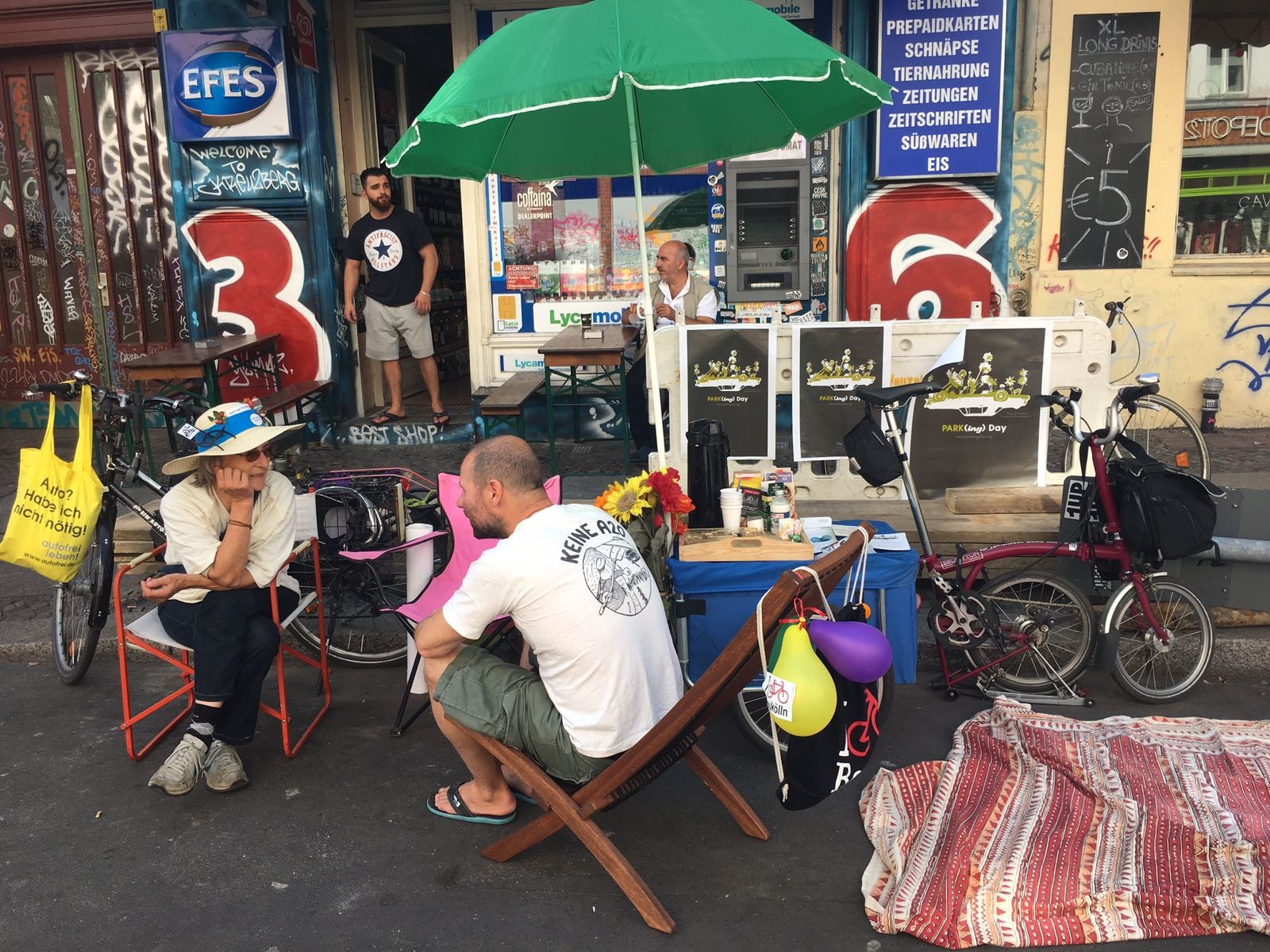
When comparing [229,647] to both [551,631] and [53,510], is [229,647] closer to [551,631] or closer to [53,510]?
[53,510]

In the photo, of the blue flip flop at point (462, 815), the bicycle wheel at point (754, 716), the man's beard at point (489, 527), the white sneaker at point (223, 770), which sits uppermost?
the man's beard at point (489, 527)

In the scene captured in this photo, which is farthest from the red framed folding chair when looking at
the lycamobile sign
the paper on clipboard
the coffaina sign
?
the coffaina sign

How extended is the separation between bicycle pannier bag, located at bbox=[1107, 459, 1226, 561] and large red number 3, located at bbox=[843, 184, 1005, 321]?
382 cm

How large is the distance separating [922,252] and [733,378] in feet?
8.91

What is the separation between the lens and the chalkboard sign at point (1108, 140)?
724cm

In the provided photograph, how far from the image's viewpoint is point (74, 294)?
28.5 ft

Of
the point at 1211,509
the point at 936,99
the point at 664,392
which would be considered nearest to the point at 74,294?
the point at 664,392

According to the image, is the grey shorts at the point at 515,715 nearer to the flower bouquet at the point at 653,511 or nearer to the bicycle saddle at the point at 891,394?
the flower bouquet at the point at 653,511

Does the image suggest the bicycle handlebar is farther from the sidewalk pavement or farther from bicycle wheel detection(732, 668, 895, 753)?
bicycle wheel detection(732, 668, 895, 753)

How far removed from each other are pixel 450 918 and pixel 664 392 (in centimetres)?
400

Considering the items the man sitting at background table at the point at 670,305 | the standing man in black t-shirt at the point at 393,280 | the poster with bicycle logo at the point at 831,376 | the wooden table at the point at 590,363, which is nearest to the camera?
the poster with bicycle logo at the point at 831,376

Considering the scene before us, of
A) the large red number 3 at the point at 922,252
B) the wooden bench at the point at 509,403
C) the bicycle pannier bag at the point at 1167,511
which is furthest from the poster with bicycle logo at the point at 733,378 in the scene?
the large red number 3 at the point at 922,252

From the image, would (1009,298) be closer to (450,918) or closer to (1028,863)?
(1028,863)

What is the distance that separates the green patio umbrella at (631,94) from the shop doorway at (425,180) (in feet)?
14.4
